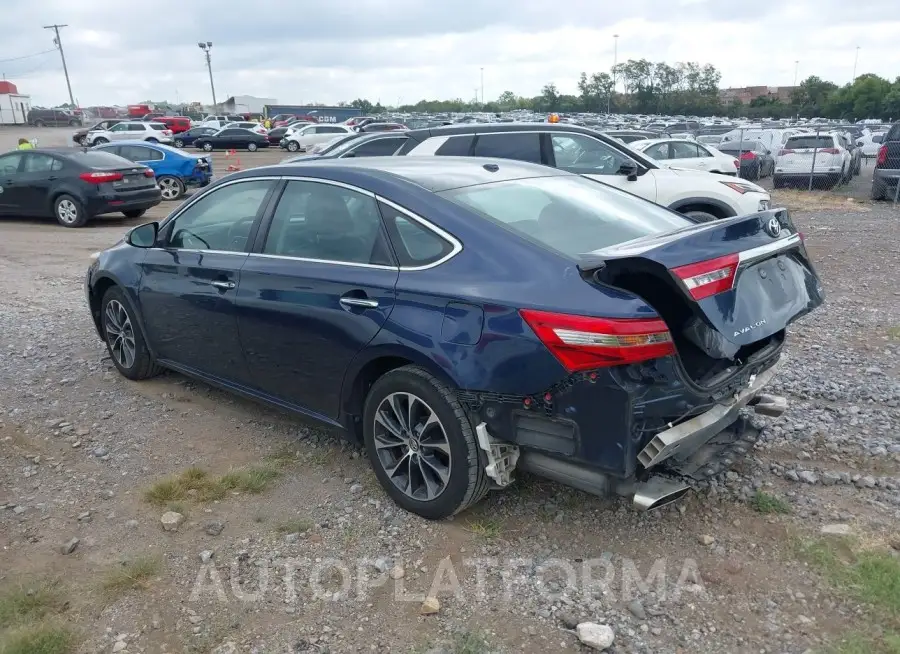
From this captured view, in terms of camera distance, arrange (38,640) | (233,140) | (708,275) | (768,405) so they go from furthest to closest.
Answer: (233,140), (768,405), (708,275), (38,640)

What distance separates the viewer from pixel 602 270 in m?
3.02

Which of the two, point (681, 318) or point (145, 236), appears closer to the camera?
point (681, 318)

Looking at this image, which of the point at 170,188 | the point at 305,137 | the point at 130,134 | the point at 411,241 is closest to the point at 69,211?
the point at 170,188

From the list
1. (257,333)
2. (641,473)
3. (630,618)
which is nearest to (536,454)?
(641,473)

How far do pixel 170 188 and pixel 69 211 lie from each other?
13.4 ft

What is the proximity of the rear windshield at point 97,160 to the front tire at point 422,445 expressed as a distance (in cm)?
1212

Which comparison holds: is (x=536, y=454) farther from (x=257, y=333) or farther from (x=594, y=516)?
(x=257, y=333)

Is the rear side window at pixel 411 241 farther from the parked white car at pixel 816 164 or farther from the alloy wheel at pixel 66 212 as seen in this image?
the parked white car at pixel 816 164

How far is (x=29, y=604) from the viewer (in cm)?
309

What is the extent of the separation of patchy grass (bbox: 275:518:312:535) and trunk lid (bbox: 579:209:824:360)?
6.11 feet

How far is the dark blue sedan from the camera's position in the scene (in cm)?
295

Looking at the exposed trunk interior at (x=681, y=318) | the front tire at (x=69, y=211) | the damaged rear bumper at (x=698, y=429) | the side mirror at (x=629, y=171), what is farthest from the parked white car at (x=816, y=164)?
the exposed trunk interior at (x=681, y=318)

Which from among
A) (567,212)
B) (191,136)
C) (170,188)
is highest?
(567,212)

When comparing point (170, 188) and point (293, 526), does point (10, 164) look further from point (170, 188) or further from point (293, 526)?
point (293, 526)
